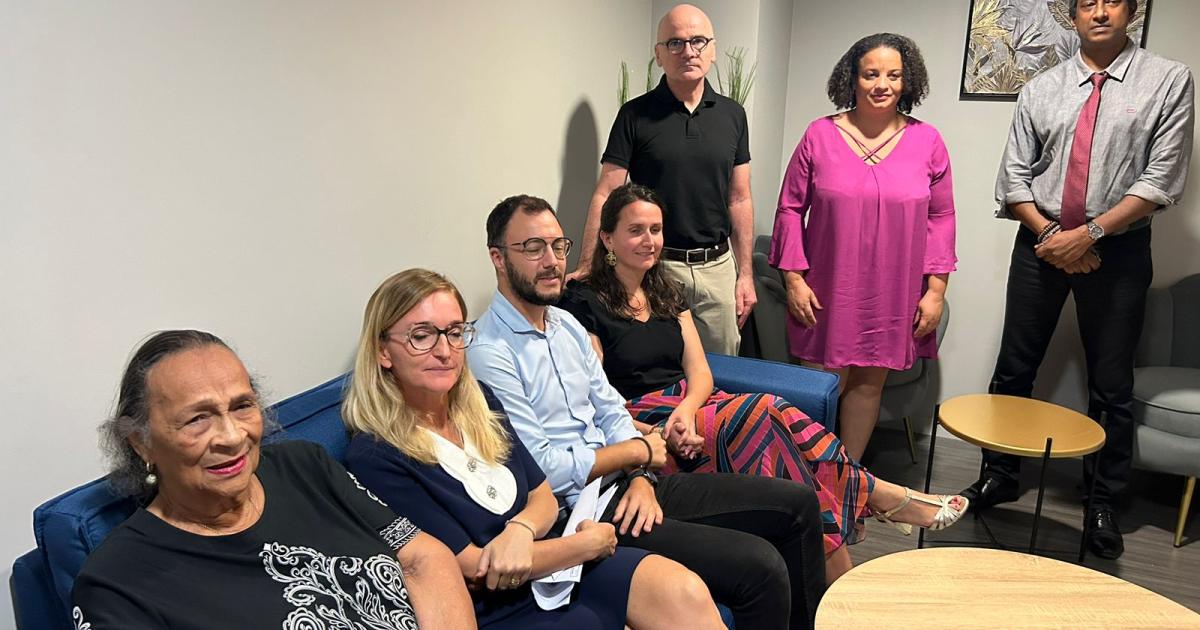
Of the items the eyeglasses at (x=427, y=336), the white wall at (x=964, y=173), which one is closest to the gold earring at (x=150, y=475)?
the eyeglasses at (x=427, y=336)

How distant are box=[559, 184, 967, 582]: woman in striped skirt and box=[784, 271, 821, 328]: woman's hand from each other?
2.13ft

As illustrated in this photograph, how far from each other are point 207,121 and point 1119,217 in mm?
2741

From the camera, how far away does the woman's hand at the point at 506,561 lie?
5.44 feet

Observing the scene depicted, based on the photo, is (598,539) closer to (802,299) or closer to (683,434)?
(683,434)

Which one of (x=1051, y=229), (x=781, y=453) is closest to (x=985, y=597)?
(x=781, y=453)

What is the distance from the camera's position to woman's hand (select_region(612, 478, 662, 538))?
2.00 meters

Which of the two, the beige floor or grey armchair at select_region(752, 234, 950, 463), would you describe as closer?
the beige floor

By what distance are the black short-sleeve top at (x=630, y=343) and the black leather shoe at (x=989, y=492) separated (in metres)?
1.42

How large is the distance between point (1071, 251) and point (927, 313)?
19.8 inches

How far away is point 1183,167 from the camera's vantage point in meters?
2.91

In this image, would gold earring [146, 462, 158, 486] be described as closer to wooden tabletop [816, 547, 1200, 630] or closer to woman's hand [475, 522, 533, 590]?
woman's hand [475, 522, 533, 590]

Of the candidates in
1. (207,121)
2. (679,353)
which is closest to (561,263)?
(679,353)

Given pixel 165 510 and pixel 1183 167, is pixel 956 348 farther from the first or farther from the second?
pixel 165 510

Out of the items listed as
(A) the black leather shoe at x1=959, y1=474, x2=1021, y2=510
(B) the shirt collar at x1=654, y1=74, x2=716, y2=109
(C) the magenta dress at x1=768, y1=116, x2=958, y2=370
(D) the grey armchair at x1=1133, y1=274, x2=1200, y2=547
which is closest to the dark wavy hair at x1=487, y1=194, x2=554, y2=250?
(B) the shirt collar at x1=654, y1=74, x2=716, y2=109
